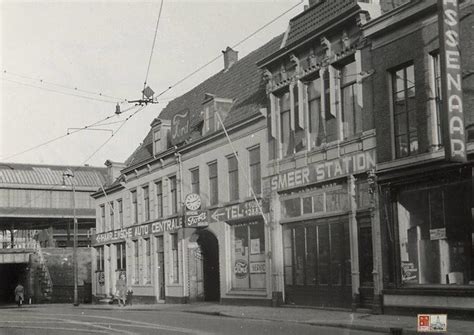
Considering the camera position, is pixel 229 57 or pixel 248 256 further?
pixel 229 57

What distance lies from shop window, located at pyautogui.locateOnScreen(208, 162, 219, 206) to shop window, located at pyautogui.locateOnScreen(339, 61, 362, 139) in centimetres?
982

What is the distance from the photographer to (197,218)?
100ft

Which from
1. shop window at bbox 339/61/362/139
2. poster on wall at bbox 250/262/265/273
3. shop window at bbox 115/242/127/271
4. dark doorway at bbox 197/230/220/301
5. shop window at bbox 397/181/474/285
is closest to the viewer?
shop window at bbox 397/181/474/285

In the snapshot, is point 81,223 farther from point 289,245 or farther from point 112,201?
point 289,245

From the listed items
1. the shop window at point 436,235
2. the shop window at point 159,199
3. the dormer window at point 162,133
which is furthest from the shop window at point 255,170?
the shop window at point 159,199

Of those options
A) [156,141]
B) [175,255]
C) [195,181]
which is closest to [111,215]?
[156,141]

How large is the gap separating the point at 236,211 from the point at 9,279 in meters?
44.0

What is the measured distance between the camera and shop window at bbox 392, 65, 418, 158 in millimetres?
18781

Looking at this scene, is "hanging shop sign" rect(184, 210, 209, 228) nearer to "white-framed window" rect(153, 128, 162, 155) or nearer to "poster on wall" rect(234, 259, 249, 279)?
"poster on wall" rect(234, 259, 249, 279)

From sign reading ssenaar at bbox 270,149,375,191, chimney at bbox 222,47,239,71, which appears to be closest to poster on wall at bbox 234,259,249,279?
sign reading ssenaar at bbox 270,149,375,191

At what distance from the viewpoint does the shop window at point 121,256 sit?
41.6 metres

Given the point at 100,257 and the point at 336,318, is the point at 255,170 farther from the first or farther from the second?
the point at 100,257

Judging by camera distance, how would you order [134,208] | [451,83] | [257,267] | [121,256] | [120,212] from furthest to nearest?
[120,212]
[121,256]
[134,208]
[257,267]
[451,83]

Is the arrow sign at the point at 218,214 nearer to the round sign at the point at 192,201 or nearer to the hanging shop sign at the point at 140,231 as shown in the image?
the round sign at the point at 192,201
